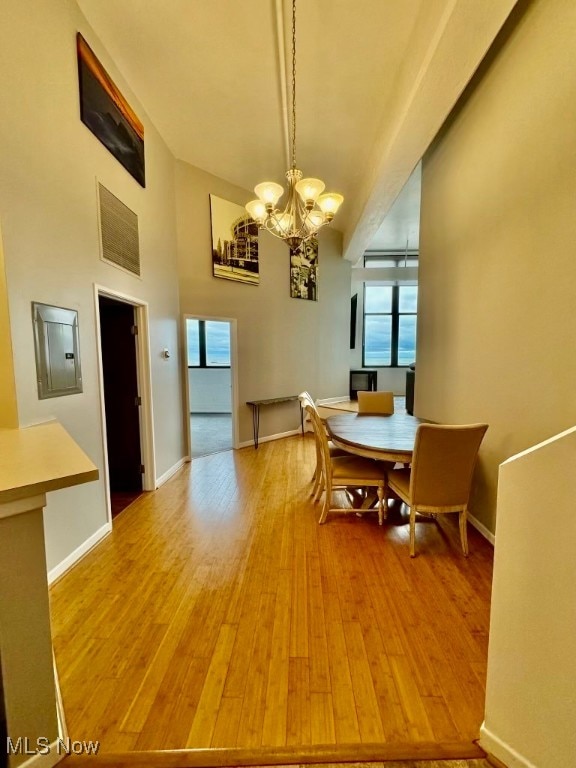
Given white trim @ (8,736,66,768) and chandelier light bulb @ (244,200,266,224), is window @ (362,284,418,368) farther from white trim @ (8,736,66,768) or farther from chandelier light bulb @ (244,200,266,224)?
white trim @ (8,736,66,768)

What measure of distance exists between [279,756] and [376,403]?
318 cm

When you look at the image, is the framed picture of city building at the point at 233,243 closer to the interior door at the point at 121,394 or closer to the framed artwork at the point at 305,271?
the framed artwork at the point at 305,271

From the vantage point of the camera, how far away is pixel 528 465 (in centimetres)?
97

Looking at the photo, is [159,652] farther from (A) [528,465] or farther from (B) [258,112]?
(B) [258,112]

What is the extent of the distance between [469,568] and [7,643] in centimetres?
242

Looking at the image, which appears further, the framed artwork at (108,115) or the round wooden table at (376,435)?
the round wooden table at (376,435)

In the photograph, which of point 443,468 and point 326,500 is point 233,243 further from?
point 443,468

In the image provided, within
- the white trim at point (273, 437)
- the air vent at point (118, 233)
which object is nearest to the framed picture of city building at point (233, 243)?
the air vent at point (118, 233)

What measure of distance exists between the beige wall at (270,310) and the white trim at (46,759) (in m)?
3.92

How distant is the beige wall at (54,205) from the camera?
5.67 feet

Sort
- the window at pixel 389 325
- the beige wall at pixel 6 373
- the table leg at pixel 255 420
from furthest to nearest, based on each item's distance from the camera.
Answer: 1. the window at pixel 389 325
2. the table leg at pixel 255 420
3. the beige wall at pixel 6 373

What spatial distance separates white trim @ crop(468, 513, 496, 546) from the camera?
7.84 feet

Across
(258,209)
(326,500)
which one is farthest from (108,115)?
(326,500)

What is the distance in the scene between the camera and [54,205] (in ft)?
6.67
